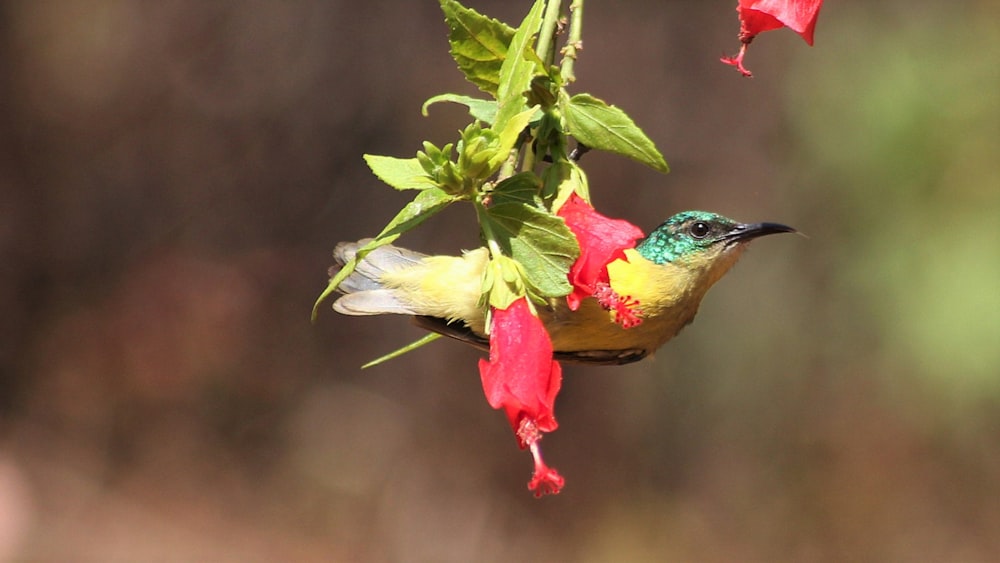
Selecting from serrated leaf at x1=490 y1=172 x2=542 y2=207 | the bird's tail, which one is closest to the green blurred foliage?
the bird's tail

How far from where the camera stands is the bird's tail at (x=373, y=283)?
2.00 metres

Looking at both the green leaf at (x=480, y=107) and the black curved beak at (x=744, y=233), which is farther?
the black curved beak at (x=744, y=233)

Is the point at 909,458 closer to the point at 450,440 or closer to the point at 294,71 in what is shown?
the point at 450,440

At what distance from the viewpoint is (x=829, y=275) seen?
5922 mm

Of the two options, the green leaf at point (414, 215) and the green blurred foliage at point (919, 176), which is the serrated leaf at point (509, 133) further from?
the green blurred foliage at point (919, 176)

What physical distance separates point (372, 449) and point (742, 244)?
15.5 feet

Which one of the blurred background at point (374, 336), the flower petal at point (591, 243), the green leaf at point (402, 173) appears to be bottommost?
the blurred background at point (374, 336)

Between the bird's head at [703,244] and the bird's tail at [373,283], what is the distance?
472 millimetres

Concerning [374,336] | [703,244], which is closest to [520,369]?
[703,244]

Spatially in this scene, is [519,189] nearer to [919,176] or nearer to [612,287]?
[612,287]

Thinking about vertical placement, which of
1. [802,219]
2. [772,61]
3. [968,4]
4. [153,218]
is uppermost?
[968,4]

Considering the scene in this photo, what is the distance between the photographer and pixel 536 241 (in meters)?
1.11

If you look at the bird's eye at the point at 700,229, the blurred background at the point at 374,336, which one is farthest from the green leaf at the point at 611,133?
the blurred background at the point at 374,336

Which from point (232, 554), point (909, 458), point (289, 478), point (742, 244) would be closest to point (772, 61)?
point (909, 458)
